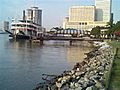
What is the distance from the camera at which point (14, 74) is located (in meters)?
31.5

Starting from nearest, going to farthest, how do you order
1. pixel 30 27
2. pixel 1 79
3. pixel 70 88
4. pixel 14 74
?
pixel 70 88
pixel 1 79
pixel 14 74
pixel 30 27

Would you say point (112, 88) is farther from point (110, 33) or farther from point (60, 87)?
point (110, 33)

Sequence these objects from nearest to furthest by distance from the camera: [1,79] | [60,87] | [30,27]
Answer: [60,87]
[1,79]
[30,27]

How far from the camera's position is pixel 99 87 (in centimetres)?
1616

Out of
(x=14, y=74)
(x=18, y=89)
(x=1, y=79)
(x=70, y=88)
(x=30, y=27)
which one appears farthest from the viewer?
(x=30, y=27)

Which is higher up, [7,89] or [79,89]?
[79,89]

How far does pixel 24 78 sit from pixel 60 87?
10646 mm

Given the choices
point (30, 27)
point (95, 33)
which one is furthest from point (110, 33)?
point (30, 27)

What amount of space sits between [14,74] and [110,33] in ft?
301

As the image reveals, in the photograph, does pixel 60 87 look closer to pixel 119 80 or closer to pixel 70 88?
pixel 70 88

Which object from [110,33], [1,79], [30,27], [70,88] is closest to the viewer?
[70,88]

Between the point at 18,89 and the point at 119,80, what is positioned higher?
the point at 119,80

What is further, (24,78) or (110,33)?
(110,33)

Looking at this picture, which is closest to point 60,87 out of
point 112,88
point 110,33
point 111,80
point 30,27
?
point 111,80
